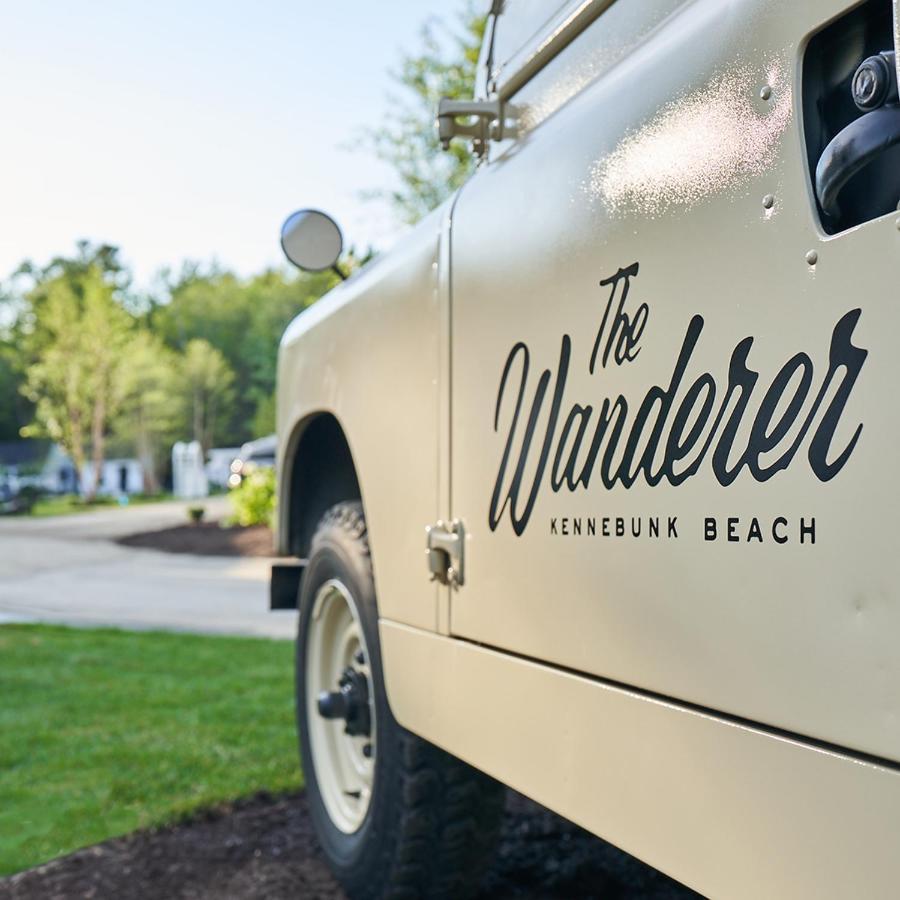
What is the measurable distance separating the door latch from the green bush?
18.1m

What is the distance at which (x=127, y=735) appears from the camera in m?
5.05

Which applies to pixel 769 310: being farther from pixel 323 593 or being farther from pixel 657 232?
pixel 323 593

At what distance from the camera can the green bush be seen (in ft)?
67.4

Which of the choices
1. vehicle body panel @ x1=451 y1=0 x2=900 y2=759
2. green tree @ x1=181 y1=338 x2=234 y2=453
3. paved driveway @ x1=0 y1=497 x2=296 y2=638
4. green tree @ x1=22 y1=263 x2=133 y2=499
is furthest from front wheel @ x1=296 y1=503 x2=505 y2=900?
green tree @ x1=181 y1=338 x2=234 y2=453

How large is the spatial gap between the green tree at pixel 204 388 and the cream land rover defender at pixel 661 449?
61487 mm

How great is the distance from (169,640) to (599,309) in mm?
6965

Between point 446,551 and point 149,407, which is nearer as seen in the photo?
point 446,551

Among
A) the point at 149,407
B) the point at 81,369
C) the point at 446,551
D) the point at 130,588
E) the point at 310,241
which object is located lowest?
the point at 130,588

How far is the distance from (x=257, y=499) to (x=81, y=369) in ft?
92.0

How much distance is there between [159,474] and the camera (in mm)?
A: 58844

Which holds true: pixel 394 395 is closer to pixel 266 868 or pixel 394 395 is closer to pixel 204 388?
pixel 266 868

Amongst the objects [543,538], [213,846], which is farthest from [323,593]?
[543,538]

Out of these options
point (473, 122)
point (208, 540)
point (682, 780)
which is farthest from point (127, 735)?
point (208, 540)

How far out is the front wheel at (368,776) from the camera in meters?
2.68
